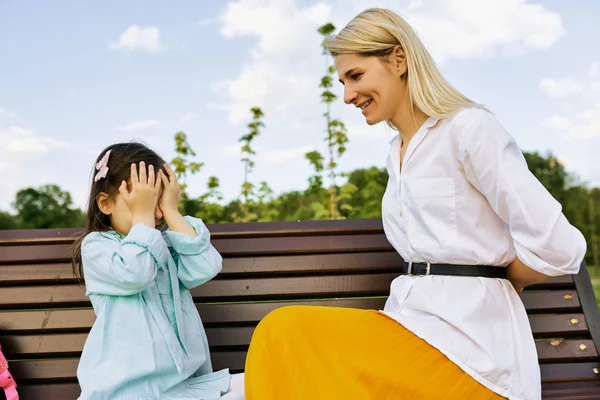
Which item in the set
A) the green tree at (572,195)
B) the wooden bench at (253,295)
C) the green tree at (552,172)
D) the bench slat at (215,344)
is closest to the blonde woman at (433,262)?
the wooden bench at (253,295)

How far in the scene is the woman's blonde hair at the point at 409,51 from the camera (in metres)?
2.04

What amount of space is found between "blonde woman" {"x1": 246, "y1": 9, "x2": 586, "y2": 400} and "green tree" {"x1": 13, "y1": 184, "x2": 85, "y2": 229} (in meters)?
11.7

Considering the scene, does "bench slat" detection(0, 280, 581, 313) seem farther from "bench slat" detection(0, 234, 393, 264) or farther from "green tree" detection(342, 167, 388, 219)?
"green tree" detection(342, 167, 388, 219)

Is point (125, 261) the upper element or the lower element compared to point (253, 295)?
upper

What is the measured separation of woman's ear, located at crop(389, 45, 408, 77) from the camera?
2109 mm

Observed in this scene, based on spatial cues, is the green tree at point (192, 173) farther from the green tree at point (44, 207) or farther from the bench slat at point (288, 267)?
the green tree at point (44, 207)

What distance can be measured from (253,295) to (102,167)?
0.96 meters

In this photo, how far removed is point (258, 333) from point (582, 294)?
5.78 feet

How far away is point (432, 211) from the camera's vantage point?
201 cm

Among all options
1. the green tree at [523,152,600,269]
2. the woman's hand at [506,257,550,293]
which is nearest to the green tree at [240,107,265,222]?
the woman's hand at [506,257,550,293]

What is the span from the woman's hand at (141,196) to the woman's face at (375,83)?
77 cm

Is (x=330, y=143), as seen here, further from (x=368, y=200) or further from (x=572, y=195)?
(x=572, y=195)

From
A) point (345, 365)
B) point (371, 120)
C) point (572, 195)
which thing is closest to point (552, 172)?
point (572, 195)

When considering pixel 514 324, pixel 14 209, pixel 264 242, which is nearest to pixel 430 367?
pixel 514 324
